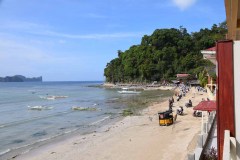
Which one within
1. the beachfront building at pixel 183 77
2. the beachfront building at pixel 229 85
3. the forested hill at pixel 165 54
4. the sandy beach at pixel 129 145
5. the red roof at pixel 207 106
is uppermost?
the forested hill at pixel 165 54

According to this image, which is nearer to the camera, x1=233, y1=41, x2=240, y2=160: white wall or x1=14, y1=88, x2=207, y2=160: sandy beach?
x1=233, y1=41, x2=240, y2=160: white wall

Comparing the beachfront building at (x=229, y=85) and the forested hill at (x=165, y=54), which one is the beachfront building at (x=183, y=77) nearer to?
the forested hill at (x=165, y=54)

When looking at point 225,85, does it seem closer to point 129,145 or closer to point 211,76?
point 129,145

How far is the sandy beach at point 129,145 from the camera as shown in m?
18.4

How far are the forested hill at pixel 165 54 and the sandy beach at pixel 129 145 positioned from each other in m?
88.4

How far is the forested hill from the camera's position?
118188mm

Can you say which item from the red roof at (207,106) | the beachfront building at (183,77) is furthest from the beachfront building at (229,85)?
the beachfront building at (183,77)

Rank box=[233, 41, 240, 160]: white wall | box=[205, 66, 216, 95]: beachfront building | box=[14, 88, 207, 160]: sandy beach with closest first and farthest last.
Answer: box=[233, 41, 240, 160]: white wall → box=[14, 88, 207, 160]: sandy beach → box=[205, 66, 216, 95]: beachfront building

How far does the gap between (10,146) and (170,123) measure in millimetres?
12660

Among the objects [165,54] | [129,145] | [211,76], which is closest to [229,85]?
[129,145]

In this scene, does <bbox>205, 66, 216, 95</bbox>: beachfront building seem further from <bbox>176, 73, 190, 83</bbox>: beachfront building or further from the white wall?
<bbox>176, 73, 190, 83</bbox>: beachfront building

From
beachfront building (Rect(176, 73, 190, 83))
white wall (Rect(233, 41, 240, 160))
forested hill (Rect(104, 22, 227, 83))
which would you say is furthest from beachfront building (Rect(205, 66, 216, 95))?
forested hill (Rect(104, 22, 227, 83))

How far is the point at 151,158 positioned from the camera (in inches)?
687

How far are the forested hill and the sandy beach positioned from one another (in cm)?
8841
